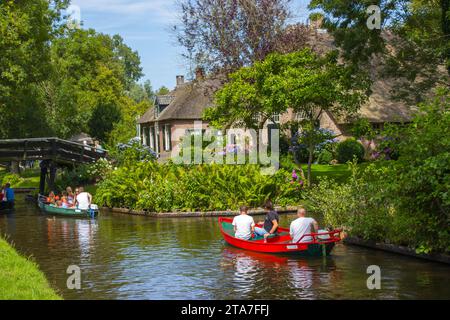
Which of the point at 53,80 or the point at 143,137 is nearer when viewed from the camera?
the point at 53,80

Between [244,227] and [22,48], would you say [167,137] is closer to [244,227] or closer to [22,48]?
[22,48]

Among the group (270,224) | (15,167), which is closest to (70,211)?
(270,224)

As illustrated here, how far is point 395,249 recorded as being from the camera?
2011 centimetres

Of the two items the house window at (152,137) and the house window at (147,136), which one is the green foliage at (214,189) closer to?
the house window at (152,137)

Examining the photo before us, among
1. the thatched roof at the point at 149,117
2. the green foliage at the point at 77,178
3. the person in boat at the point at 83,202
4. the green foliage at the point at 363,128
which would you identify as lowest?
the person in boat at the point at 83,202

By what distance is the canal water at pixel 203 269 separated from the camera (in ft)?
51.4

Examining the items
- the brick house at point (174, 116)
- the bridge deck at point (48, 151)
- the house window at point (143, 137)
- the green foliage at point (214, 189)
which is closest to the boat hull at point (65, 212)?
the green foliage at point (214, 189)

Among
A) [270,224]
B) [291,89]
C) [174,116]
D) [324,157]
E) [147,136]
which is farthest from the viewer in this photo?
[147,136]

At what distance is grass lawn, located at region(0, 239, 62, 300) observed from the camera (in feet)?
43.7

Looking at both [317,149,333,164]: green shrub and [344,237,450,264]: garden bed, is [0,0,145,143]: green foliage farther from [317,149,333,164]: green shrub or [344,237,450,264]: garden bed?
[344,237,450,264]: garden bed

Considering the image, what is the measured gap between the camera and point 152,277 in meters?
17.7

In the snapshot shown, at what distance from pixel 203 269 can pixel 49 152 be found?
26906mm

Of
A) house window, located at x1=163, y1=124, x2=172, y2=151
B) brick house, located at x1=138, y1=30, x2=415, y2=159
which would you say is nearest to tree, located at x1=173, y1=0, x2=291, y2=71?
brick house, located at x1=138, y1=30, x2=415, y2=159

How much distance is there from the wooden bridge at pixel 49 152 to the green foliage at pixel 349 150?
15.6 metres
